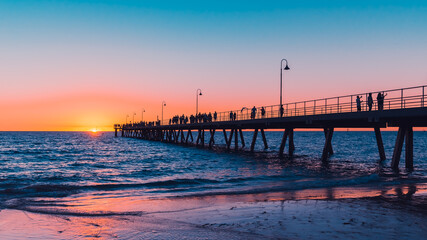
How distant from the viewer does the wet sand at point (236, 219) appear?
764cm

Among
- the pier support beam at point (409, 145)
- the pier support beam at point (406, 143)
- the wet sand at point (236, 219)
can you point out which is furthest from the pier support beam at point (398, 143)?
the wet sand at point (236, 219)

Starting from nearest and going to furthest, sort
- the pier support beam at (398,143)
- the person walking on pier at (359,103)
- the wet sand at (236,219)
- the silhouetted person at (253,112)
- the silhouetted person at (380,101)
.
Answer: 1. the wet sand at (236,219)
2. the silhouetted person at (380,101)
3. the pier support beam at (398,143)
4. the person walking on pier at (359,103)
5. the silhouetted person at (253,112)

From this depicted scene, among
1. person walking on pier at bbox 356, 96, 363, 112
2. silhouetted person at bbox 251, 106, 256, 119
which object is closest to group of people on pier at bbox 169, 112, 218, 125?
silhouetted person at bbox 251, 106, 256, 119

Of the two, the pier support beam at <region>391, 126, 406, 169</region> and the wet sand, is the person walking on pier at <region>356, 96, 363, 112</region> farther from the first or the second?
the wet sand

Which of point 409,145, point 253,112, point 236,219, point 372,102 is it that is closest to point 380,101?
point 372,102

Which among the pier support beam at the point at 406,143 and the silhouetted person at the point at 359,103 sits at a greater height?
the silhouetted person at the point at 359,103

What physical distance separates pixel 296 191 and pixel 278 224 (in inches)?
240

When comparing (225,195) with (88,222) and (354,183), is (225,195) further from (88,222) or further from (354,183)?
(354,183)

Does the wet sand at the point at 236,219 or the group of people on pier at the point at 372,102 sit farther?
the group of people on pier at the point at 372,102

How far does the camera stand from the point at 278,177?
19.5 metres

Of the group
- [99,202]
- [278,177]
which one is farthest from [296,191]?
[99,202]

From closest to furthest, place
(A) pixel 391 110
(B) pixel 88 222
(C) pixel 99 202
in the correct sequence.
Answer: (B) pixel 88 222
(C) pixel 99 202
(A) pixel 391 110

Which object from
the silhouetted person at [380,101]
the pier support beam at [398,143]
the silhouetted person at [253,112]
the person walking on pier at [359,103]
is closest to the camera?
the silhouetted person at [380,101]

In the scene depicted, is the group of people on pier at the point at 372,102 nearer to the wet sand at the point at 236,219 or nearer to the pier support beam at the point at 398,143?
the pier support beam at the point at 398,143
